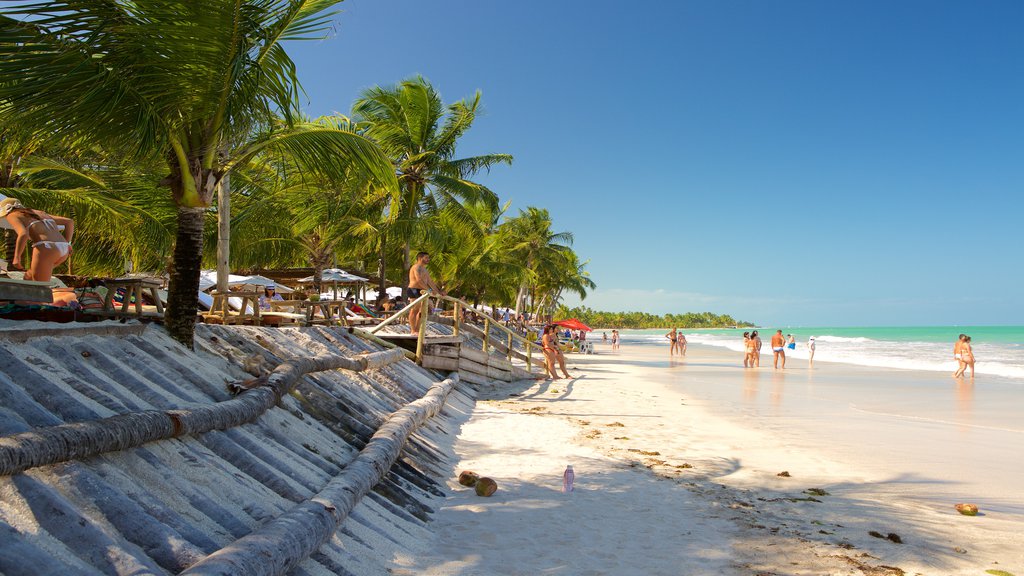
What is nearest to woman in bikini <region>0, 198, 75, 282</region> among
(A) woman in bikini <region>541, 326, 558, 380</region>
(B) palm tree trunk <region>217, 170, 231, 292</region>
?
(B) palm tree trunk <region>217, 170, 231, 292</region>

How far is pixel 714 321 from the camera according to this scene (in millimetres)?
159625

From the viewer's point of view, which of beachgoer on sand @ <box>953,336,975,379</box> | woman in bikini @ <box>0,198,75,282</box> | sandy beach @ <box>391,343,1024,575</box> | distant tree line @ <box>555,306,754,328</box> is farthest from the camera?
distant tree line @ <box>555,306,754,328</box>

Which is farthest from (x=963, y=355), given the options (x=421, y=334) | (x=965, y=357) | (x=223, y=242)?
(x=223, y=242)

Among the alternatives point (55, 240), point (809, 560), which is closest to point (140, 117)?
point (55, 240)

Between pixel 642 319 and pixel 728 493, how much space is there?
133901 millimetres

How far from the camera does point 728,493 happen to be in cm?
576

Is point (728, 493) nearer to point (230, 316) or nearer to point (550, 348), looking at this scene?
point (230, 316)

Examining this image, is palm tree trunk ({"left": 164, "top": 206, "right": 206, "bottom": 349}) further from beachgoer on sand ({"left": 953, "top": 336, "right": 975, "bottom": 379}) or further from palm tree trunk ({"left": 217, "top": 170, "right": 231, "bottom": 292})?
beachgoer on sand ({"left": 953, "top": 336, "right": 975, "bottom": 379})

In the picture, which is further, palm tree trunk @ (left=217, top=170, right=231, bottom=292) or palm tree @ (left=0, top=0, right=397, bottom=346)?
palm tree trunk @ (left=217, top=170, right=231, bottom=292)

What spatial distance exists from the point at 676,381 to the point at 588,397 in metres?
6.18

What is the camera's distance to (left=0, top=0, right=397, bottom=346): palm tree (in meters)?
4.55

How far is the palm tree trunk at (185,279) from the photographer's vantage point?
554 centimetres

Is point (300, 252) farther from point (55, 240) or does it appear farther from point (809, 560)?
point (809, 560)

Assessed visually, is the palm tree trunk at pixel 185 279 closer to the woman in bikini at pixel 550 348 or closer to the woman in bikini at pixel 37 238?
the woman in bikini at pixel 37 238
